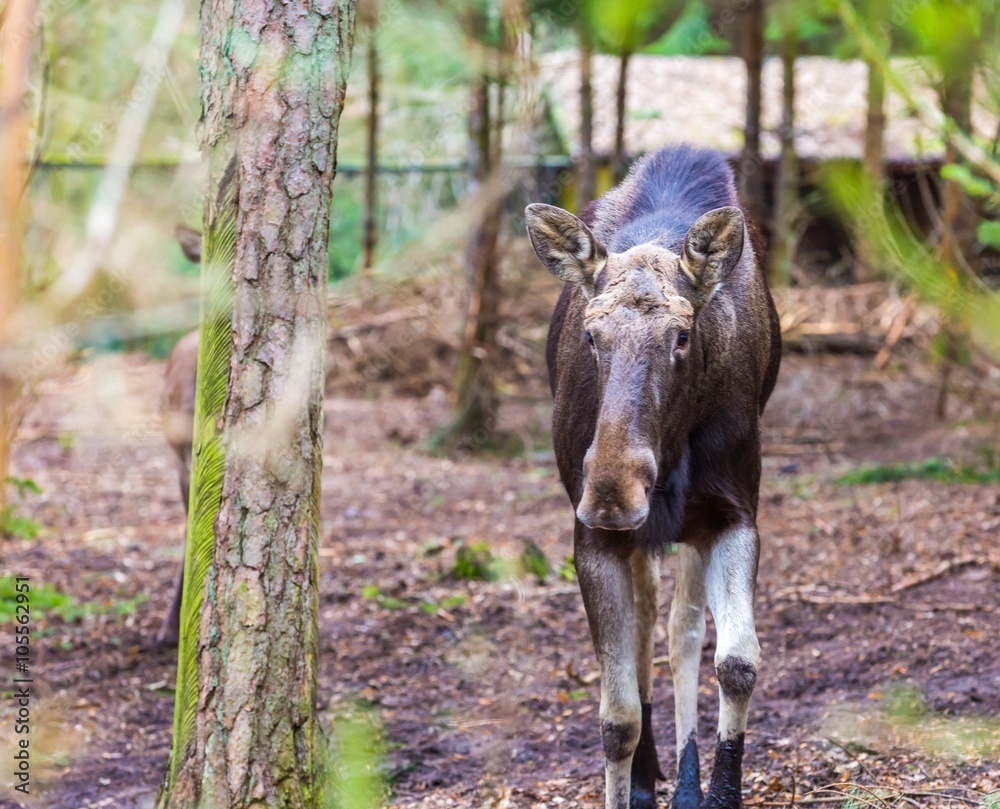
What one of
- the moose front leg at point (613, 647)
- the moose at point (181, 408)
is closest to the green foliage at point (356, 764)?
the moose front leg at point (613, 647)

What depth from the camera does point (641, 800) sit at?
456 centimetres

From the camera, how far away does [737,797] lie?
13.1 feet

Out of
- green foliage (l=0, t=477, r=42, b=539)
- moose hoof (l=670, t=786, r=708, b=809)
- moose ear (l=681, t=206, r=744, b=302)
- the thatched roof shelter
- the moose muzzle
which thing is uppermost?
the thatched roof shelter

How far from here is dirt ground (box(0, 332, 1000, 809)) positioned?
4.79 m

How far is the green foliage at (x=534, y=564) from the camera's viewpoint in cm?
748

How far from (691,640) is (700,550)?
48 centimetres

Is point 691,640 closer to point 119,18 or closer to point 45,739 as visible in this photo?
point 45,739

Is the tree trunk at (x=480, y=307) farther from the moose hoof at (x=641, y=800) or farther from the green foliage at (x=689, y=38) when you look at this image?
the moose hoof at (x=641, y=800)

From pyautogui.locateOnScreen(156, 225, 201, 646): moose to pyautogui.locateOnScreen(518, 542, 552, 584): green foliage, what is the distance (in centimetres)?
223

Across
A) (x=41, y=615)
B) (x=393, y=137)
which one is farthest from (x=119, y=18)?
(x=41, y=615)

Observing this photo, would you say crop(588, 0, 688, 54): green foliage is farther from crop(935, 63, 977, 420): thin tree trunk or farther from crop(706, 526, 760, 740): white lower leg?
crop(706, 526, 760, 740): white lower leg

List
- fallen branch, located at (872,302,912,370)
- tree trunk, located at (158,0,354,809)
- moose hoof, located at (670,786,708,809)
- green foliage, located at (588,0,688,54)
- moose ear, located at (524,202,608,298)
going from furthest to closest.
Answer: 1. fallen branch, located at (872,302,912,370)
2. green foliage, located at (588,0,688,54)
3. moose hoof, located at (670,786,708,809)
4. moose ear, located at (524,202,608,298)
5. tree trunk, located at (158,0,354,809)

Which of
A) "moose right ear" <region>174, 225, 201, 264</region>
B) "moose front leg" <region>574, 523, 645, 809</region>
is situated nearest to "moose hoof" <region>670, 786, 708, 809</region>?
"moose front leg" <region>574, 523, 645, 809</region>

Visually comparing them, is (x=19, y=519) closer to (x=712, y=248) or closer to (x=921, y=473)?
(x=712, y=248)
